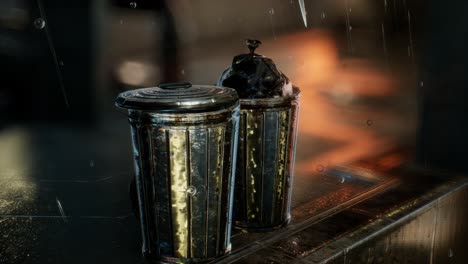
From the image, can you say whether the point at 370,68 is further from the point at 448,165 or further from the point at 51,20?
the point at 51,20

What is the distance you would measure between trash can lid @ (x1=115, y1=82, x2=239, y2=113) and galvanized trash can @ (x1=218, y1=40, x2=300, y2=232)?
0.40 metres

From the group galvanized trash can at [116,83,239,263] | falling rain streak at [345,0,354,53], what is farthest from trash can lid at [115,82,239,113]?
falling rain streak at [345,0,354,53]

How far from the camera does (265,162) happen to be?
3117 millimetres

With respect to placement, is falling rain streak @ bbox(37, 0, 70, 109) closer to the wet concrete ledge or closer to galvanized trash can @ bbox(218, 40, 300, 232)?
galvanized trash can @ bbox(218, 40, 300, 232)

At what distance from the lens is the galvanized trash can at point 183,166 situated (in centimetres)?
242

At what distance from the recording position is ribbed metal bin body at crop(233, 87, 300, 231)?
3.01 meters

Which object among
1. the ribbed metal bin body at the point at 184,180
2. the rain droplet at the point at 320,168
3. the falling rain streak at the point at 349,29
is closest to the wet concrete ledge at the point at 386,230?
the ribbed metal bin body at the point at 184,180

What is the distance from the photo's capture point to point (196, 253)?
272cm

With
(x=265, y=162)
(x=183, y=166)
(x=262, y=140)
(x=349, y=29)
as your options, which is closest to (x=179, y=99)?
(x=183, y=166)

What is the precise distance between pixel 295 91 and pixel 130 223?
1563 mm

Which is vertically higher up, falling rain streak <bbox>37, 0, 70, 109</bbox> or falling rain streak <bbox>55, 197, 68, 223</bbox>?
falling rain streak <bbox>37, 0, 70, 109</bbox>

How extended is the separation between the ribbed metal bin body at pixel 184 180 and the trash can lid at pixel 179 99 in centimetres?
4

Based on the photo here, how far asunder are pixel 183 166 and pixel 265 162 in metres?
0.78

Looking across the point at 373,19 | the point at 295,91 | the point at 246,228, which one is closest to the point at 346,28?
the point at 373,19
